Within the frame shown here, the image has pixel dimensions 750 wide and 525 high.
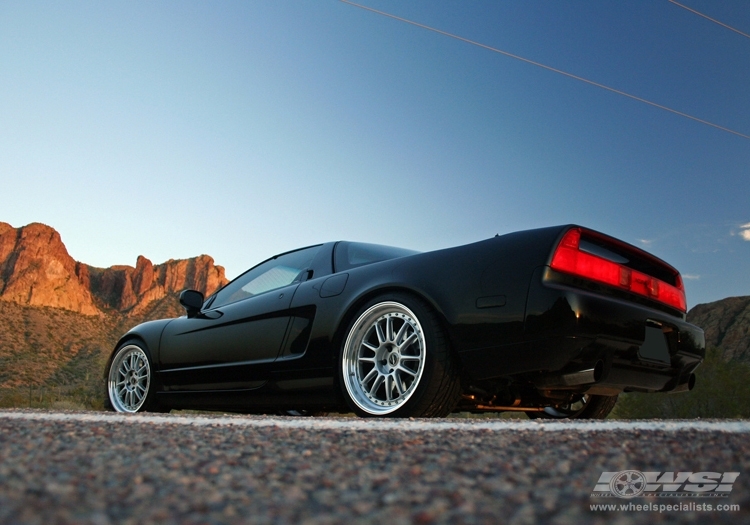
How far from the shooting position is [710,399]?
11.3 meters

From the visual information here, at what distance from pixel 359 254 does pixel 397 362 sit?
1.10 m

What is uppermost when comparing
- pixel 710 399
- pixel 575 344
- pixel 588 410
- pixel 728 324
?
pixel 728 324

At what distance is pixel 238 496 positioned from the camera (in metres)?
1.21

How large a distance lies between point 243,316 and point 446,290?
1921mm

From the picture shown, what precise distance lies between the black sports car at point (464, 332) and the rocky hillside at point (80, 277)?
57.2 metres

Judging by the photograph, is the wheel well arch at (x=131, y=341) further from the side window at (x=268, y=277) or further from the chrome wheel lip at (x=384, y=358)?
the chrome wheel lip at (x=384, y=358)

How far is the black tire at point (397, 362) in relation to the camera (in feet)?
10.4

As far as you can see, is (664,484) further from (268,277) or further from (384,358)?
(268,277)

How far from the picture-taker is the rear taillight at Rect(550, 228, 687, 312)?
3053 millimetres

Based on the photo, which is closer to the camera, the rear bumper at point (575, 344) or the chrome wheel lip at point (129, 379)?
the rear bumper at point (575, 344)

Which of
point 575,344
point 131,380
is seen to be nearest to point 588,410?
point 575,344

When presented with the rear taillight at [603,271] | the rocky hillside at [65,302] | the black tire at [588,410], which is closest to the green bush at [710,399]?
the black tire at [588,410]

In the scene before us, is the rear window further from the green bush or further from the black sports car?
the green bush

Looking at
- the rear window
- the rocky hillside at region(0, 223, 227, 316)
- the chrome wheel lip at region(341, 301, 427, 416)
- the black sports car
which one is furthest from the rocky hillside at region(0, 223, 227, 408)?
the chrome wheel lip at region(341, 301, 427, 416)
